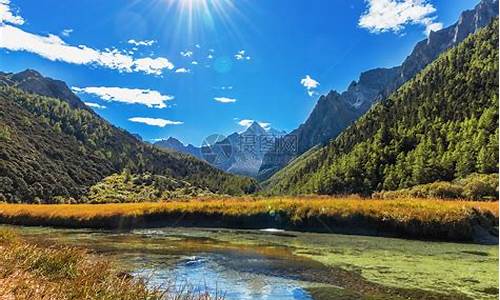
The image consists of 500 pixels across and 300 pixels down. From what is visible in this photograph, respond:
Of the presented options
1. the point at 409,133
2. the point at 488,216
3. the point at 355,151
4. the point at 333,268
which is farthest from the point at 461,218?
the point at 355,151

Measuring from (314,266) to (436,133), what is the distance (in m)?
137

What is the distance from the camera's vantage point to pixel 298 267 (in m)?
18.4

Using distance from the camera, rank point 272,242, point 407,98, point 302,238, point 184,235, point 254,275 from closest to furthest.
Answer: point 254,275 → point 272,242 → point 302,238 → point 184,235 → point 407,98

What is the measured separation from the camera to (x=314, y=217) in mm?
34188

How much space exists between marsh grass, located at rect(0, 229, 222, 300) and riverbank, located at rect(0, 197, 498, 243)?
837 inches

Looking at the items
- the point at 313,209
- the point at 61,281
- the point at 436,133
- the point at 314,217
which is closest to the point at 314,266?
the point at 61,281

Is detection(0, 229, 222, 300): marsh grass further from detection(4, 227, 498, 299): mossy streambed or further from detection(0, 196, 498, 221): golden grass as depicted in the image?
detection(0, 196, 498, 221): golden grass

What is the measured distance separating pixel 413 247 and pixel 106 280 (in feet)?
59.3

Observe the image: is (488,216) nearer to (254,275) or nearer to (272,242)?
(272,242)

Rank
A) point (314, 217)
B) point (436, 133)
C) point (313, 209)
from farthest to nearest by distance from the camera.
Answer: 1. point (436, 133)
2. point (313, 209)
3. point (314, 217)

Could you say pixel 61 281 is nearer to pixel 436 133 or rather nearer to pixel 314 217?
pixel 314 217

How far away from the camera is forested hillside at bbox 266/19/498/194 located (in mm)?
121125

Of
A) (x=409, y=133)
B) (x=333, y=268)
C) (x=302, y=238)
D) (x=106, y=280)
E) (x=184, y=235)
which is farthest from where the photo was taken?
(x=409, y=133)

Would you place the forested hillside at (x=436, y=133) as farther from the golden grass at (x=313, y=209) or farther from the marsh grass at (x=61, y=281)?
the marsh grass at (x=61, y=281)
